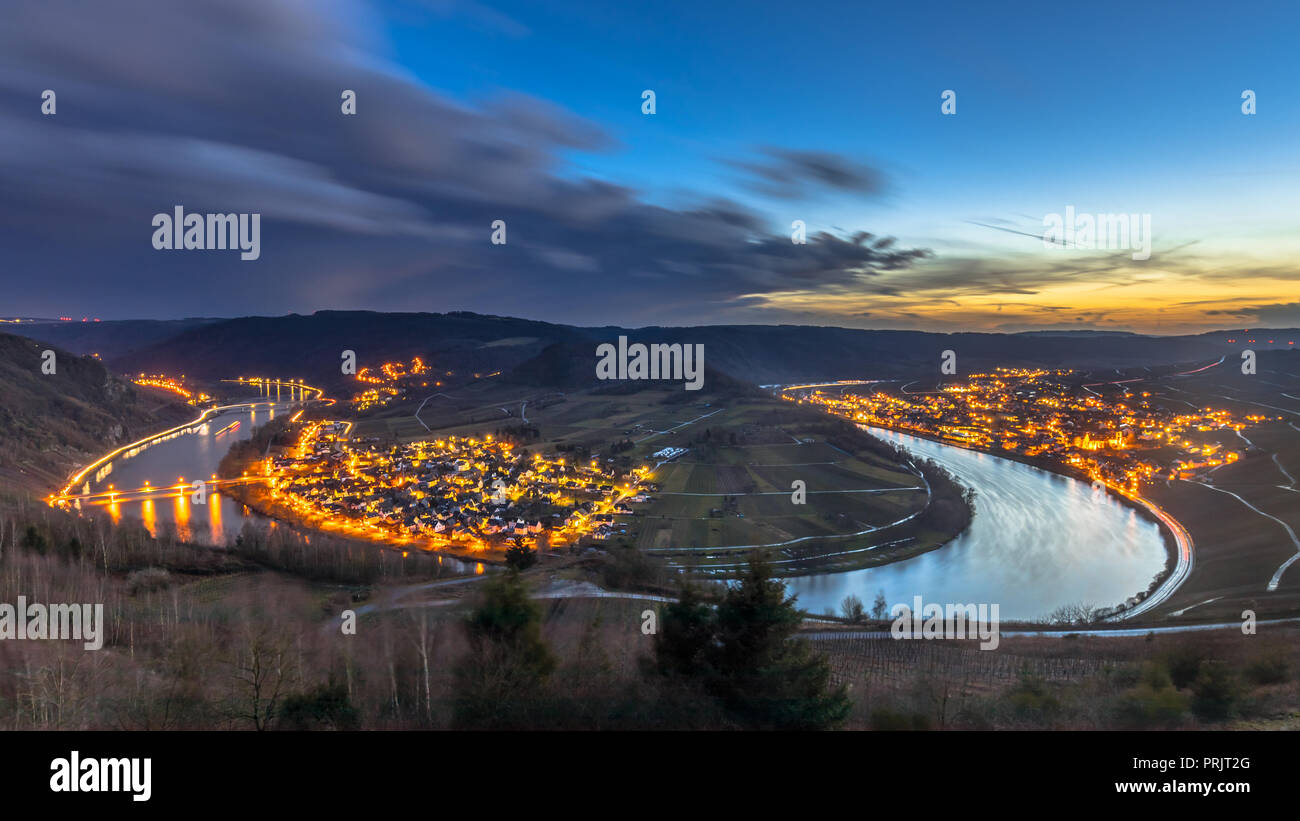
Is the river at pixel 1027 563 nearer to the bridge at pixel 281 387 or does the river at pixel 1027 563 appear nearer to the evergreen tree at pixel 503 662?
the evergreen tree at pixel 503 662

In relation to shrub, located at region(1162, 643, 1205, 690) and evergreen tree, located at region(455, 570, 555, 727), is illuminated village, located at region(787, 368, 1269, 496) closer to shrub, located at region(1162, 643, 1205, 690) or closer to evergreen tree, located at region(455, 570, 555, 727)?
shrub, located at region(1162, 643, 1205, 690)

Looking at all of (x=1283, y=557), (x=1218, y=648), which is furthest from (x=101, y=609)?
(x=1283, y=557)

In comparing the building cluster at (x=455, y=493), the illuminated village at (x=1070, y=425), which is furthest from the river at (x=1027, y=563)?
the building cluster at (x=455, y=493)

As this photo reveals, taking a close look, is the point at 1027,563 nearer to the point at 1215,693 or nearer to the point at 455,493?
the point at 1215,693

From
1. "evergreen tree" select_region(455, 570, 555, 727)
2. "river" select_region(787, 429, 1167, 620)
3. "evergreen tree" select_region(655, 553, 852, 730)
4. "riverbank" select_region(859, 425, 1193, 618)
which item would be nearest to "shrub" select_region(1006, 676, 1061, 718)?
"evergreen tree" select_region(655, 553, 852, 730)

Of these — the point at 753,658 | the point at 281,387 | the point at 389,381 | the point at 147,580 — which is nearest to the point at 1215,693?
the point at 753,658

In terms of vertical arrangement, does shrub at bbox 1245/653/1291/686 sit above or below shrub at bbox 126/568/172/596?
above
